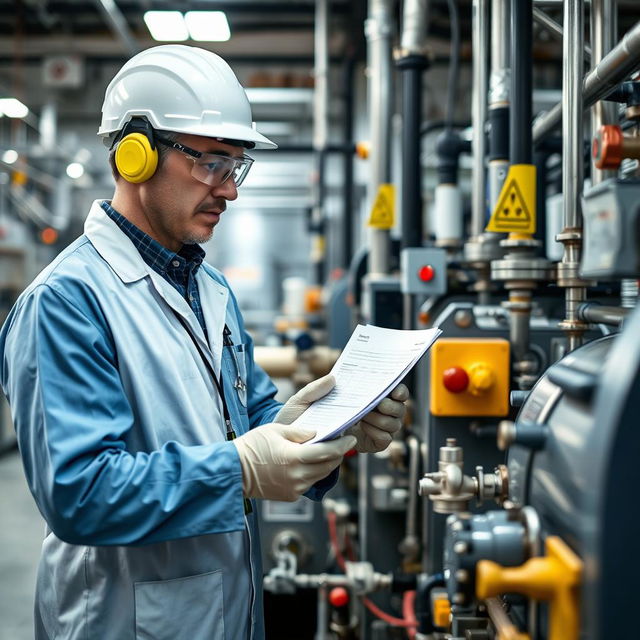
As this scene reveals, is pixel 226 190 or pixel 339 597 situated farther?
pixel 339 597

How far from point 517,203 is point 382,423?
0.52m

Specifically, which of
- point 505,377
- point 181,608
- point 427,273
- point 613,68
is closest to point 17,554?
point 427,273

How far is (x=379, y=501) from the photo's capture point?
208 cm

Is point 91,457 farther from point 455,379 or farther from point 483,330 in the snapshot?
point 483,330

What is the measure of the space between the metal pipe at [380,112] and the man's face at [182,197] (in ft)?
4.08

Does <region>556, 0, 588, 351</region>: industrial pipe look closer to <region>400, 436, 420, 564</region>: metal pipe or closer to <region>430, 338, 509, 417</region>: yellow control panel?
<region>430, 338, 509, 417</region>: yellow control panel

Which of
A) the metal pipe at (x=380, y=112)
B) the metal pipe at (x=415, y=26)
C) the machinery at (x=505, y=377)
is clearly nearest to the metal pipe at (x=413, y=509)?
the machinery at (x=505, y=377)

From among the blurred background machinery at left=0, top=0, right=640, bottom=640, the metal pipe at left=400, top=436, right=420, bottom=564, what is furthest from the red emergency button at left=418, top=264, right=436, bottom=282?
the metal pipe at left=400, top=436, right=420, bottom=564

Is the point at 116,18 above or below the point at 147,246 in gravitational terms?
above

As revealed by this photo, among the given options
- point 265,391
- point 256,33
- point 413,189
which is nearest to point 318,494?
point 265,391

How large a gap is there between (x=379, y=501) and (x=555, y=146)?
46.0 inches

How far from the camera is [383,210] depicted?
7.91 ft

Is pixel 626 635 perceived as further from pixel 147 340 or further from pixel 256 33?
pixel 256 33

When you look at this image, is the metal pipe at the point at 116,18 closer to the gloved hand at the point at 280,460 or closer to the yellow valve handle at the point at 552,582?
the gloved hand at the point at 280,460
